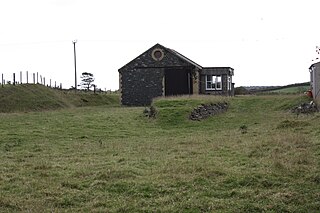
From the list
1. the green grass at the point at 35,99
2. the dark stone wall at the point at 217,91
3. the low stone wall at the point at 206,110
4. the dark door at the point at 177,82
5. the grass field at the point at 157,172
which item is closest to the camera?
the grass field at the point at 157,172

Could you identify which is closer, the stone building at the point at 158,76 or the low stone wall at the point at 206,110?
the low stone wall at the point at 206,110

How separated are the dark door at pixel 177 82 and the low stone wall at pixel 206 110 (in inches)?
552

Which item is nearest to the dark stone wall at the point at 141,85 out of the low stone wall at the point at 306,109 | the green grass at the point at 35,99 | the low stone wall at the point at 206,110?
the green grass at the point at 35,99

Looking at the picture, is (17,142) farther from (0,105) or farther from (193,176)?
(0,105)

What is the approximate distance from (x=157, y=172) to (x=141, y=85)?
35091 mm

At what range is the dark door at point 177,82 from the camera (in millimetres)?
47737

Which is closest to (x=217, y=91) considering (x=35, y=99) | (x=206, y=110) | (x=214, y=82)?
(x=214, y=82)

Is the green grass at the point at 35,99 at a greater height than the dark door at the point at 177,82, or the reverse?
the dark door at the point at 177,82

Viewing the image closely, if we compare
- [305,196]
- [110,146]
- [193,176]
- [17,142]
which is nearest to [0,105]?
[17,142]

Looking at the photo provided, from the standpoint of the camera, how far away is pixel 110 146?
16984 millimetres

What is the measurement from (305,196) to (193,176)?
2.77m

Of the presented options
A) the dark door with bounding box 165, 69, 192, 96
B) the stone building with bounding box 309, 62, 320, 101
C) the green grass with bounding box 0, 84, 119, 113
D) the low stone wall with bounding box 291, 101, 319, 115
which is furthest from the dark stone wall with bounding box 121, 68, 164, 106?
the low stone wall with bounding box 291, 101, 319, 115

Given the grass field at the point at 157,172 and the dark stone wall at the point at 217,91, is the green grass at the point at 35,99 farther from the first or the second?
the grass field at the point at 157,172

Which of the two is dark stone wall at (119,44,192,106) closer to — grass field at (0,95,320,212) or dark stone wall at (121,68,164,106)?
dark stone wall at (121,68,164,106)
